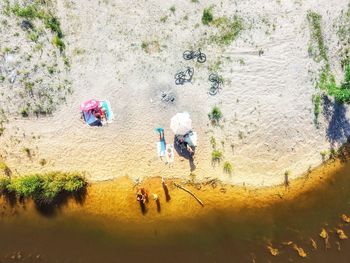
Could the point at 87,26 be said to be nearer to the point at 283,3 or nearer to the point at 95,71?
the point at 95,71

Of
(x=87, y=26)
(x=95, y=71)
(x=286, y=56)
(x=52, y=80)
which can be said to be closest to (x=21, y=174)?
(x=52, y=80)

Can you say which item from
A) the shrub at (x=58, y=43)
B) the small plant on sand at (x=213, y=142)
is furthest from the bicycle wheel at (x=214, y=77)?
the shrub at (x=58, y=43)

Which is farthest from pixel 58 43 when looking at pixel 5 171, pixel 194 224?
pixel 194 224

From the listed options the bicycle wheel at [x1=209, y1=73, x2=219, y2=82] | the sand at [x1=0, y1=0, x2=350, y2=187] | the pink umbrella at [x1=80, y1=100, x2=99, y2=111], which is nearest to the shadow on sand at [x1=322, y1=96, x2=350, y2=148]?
the sand at [x1=0, y1=0, x2=350, y2=187]

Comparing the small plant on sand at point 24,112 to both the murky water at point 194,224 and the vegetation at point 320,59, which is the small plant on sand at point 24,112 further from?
the vegetation at point 320,59

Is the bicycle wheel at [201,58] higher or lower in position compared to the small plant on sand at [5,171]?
higher

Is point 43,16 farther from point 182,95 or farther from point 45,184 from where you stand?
point 45,184

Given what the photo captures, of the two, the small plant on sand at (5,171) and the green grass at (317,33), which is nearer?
the green grass at (317,33)

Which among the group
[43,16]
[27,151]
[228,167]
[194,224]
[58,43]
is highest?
[43,16]
